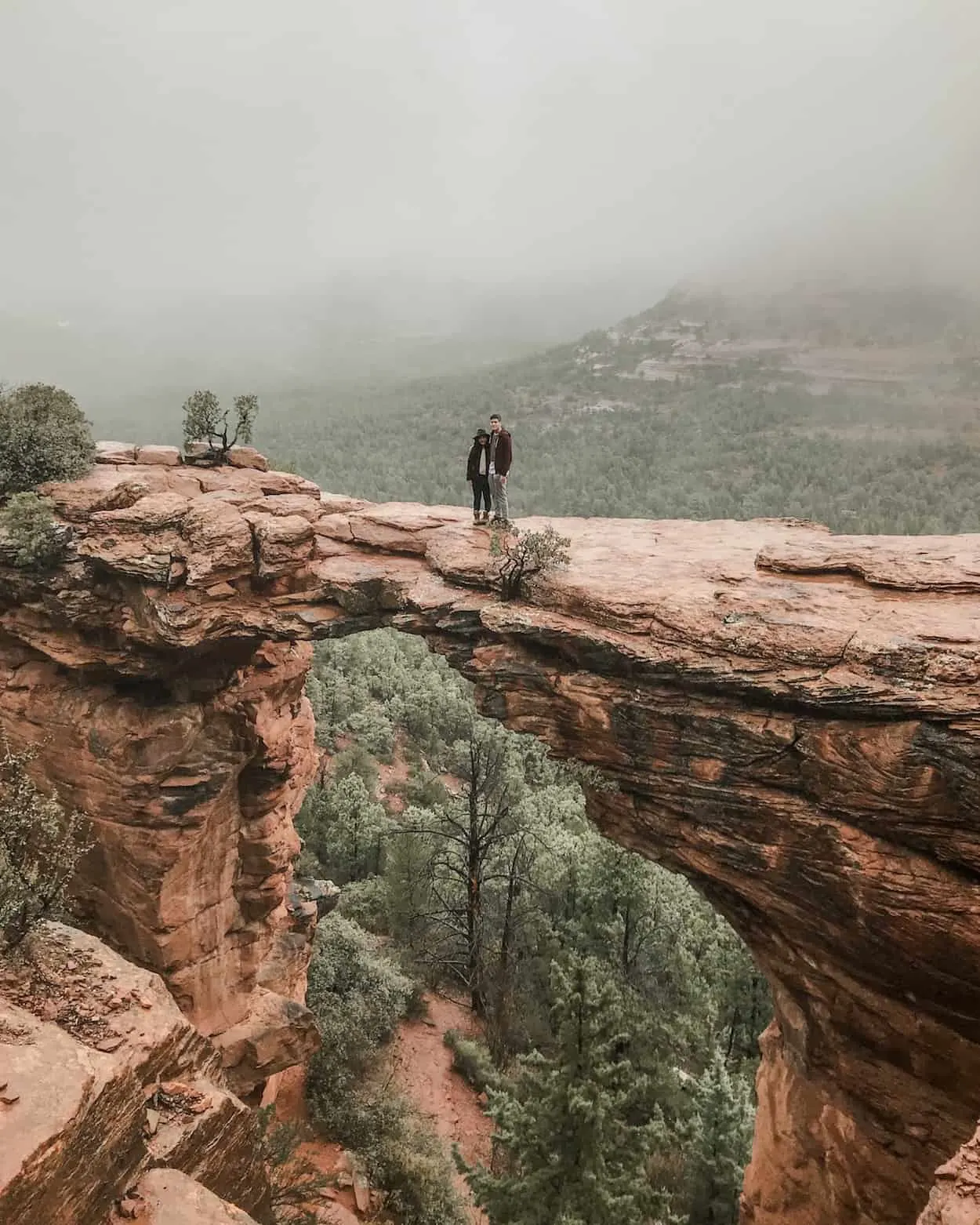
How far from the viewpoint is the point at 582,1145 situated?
11.0 m

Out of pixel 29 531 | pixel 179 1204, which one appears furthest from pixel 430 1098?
pixel 29 531

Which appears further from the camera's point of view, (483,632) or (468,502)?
(468,502)

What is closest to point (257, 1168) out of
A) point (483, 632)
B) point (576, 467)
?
point (483, 632)

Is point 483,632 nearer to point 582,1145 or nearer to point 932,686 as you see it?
point 932,686

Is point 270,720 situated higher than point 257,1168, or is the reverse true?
point 270,720

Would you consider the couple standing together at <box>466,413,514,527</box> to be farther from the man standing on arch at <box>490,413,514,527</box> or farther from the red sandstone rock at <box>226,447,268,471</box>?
the red sandstone rock at <box>226,447,268,471</box>

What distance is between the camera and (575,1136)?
11.2 metres

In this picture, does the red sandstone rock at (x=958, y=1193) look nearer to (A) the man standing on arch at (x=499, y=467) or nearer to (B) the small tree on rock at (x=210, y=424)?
(A) the man standing on arch at (x=499, y=467)

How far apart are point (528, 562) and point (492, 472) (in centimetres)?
279

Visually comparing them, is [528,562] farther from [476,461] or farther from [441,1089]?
[441,1089]

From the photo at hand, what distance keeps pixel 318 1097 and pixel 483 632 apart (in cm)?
1316

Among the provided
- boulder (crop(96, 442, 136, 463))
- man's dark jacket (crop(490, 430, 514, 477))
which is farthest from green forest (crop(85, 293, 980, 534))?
boulder (crop(96, 442, 136, 463))

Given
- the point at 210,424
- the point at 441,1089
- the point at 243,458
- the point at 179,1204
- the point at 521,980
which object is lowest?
the point at 521,980

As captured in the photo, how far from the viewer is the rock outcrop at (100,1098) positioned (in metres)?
5.62
